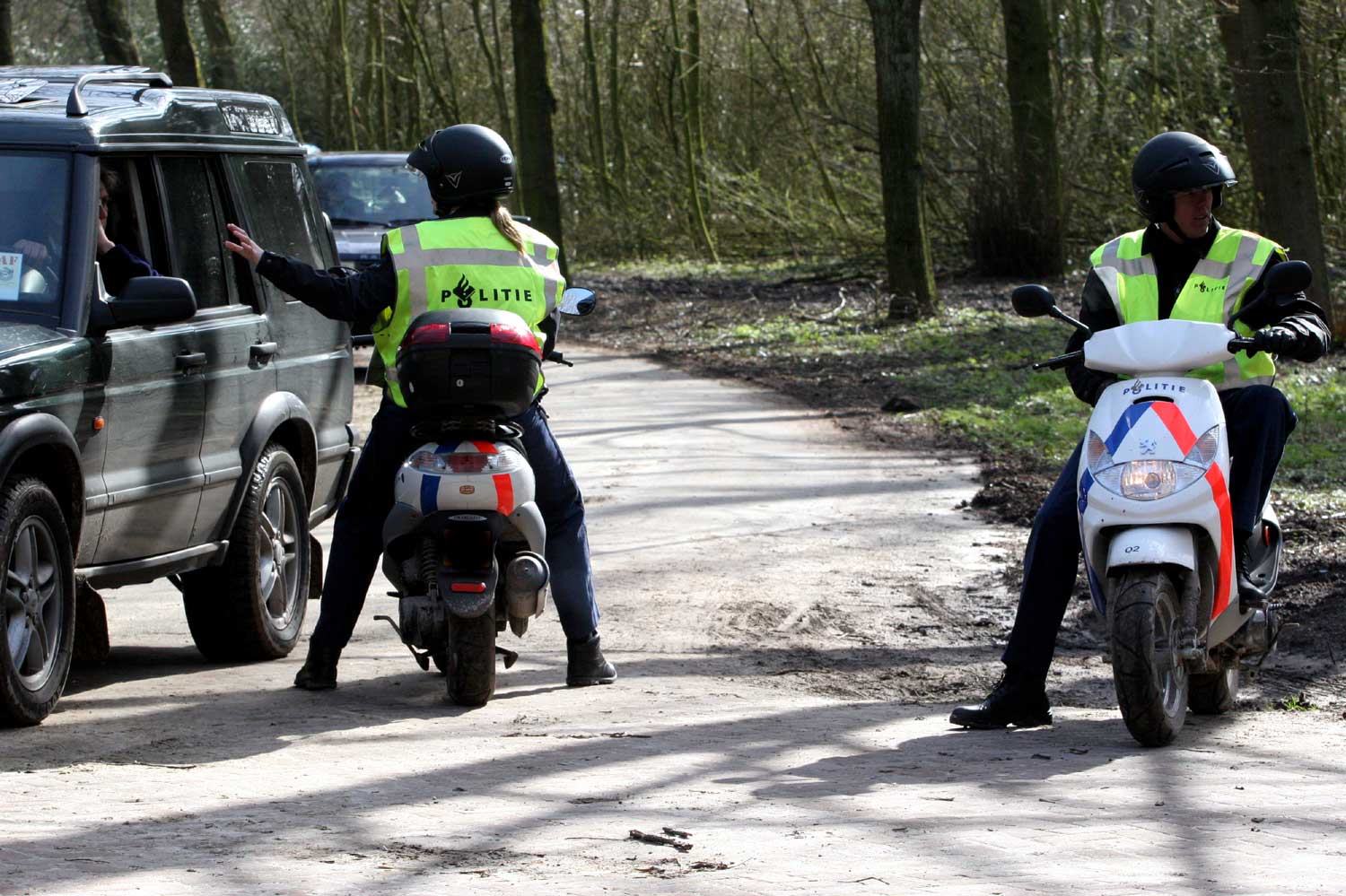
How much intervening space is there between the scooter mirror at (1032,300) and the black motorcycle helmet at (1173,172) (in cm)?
40

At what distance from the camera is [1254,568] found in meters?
5.64

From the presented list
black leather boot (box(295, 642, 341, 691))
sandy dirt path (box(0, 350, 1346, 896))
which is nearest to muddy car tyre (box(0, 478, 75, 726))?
sandy dirt path (box(0, 350, 1346, 896))

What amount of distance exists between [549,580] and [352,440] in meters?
1.97

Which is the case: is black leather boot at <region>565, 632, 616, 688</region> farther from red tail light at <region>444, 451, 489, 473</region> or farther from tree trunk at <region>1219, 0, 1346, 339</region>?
tree trunk at <region>1219, 0, 1346, 339</region>

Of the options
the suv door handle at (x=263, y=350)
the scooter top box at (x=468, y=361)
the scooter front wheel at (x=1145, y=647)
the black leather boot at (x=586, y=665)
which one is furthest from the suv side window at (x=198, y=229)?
the scooter front wheel at (x=1145, y=647)

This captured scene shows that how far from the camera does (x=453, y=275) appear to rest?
19.7ft

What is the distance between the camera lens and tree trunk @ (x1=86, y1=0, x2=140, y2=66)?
2338 cm

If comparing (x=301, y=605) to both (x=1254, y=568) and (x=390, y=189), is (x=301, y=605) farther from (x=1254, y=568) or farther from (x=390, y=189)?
(x=390, y=189)

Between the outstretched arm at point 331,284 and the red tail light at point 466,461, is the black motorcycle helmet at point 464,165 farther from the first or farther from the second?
the red tail light at point 466,461

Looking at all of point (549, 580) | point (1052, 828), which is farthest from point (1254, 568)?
point (549, 580)

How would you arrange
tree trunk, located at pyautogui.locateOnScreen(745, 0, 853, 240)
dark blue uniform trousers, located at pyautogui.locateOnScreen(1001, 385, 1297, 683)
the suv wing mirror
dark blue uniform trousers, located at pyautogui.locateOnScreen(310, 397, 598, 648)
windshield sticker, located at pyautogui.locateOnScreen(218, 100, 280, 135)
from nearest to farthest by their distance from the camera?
1. dark blue uniform trousers, located at pyautogui.locateOnScreen(1001, 385, 1297, 683)
2. the suv wing mirror
3. dark blue uniform trousers, located at pyautogui.locateOnScreen(310, 397, 598, 648)
4. windshield sticker, located at pyautogui.locateOnScreen(218, 100, 280, 135)
5. tree trunk, located at pyautogui.locateOnScreen(745, 0, 853, 240)

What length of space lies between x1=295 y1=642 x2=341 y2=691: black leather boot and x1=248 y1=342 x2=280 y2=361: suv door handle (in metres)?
1.13

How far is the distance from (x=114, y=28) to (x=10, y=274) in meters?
18.8

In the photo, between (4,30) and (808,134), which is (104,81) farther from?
(808,134)
